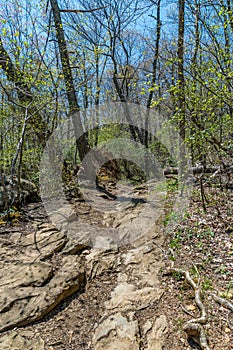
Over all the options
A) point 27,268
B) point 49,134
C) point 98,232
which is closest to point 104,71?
point 49,134

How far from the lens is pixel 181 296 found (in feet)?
8.87

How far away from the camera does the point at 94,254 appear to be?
3.79 m

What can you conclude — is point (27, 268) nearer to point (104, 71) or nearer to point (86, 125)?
point (86, 125)

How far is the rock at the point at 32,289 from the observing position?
8.23 ft

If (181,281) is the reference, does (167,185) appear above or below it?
above

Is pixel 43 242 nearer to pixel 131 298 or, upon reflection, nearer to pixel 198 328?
pixel 131 298

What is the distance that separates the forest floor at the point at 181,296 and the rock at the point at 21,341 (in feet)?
0.24

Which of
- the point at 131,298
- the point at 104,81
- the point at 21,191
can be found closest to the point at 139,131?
the point at 104,81

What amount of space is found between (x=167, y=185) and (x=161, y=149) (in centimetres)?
406

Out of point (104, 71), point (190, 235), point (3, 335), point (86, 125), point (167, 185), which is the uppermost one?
point (104, 71)

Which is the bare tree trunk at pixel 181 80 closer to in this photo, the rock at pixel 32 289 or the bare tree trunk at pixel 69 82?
the bare tree trunk at pixel 69 82

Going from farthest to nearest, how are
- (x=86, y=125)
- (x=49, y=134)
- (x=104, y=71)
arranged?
(x=104, y=71)
(x=86, y=125)
(x=49, y=134)

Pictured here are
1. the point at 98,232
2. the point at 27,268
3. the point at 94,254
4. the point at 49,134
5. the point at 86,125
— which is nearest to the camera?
the point at 27,268

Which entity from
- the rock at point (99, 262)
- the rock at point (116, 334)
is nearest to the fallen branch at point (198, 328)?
the rock at point (116, 334)
